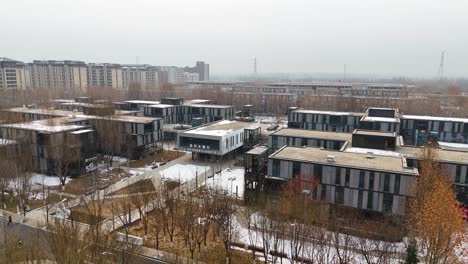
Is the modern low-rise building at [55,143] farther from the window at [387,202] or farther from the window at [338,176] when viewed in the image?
the window at [387,202]

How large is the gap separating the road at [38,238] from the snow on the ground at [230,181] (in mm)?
10878

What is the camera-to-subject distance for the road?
14.5m

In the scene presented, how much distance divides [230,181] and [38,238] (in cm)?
1710

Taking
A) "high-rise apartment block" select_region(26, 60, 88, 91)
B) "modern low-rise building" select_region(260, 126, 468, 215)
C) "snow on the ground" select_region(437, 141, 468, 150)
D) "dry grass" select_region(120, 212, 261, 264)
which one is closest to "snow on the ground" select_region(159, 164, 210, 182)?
"modern low-rise building" select_region(260, 126, 468, 215)

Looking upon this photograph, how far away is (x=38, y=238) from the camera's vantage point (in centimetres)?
1648

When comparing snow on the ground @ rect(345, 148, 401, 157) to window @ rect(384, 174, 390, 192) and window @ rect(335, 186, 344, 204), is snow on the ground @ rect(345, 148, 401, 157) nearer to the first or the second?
window @ rect(384, 174, 390, 192)

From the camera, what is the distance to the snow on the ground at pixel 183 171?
31.5 meters

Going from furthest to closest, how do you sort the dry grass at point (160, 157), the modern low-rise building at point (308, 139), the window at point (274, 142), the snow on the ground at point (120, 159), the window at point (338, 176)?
the snow on the ground at point (120, 159) < the dry grass at point (160, 157) < the window at point (274, 142) < the modern low-rise building at point (308, 139) < the window at point (338, 176)

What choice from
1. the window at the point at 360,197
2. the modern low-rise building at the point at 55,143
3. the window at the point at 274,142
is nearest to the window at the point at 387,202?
the window at the point at 360,197

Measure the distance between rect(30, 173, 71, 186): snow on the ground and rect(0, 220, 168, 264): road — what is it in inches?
340

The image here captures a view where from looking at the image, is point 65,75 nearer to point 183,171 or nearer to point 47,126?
→ point 47,126

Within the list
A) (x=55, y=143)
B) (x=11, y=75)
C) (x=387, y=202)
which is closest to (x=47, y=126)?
(x=55, y=143)

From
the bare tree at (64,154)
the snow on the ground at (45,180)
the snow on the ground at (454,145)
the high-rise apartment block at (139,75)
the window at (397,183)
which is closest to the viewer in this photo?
the window at (397,183)

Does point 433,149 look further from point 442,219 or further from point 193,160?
point 193,160
